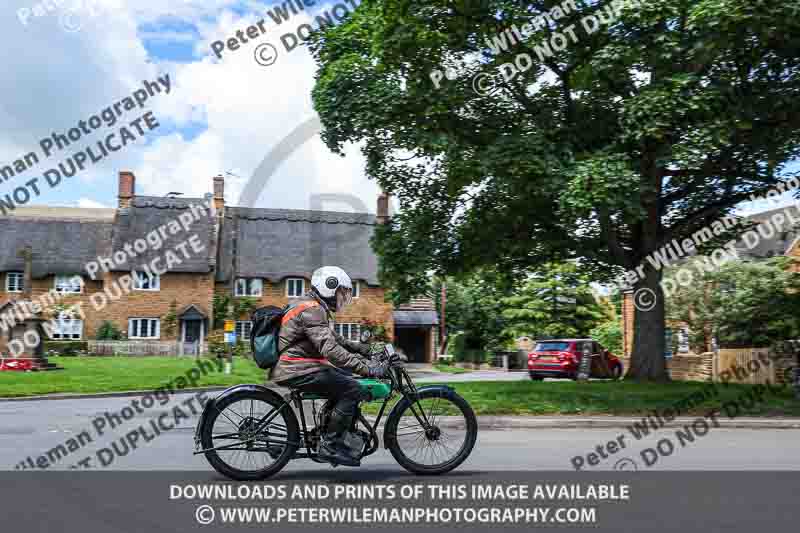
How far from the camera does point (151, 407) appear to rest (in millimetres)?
15555

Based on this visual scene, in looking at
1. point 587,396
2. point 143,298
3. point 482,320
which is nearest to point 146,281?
point 143,298

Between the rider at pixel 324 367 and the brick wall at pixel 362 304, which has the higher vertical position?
the brick wall at pixel 362 304

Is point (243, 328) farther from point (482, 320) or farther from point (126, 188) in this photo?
point (482, 320)

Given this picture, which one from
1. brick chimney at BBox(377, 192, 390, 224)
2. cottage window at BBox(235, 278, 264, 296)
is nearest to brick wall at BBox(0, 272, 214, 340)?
cottage window at BBox(235, 278, 264, 296)

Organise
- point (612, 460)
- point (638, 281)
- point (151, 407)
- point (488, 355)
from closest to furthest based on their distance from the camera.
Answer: point (612, 460), point (151, 407), point (638, 281), point (488, 355)

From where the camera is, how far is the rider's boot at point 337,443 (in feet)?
20.8

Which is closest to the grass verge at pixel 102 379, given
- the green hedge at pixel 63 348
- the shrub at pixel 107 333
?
the green hedge at pixel 63 348

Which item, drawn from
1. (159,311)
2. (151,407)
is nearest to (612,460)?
(151,407)

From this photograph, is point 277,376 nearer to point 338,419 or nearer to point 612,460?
point 338,419

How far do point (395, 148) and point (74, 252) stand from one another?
37.9 meters

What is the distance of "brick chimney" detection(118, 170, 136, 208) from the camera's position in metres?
51.4

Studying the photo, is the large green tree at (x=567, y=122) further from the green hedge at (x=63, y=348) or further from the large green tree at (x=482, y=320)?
the large green tree at (x=482, y=320)

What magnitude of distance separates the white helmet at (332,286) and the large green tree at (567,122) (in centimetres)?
884

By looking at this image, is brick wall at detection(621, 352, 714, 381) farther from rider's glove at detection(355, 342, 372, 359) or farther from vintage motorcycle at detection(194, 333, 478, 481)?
rider's glove at detection(355, 342, 372, 359)
